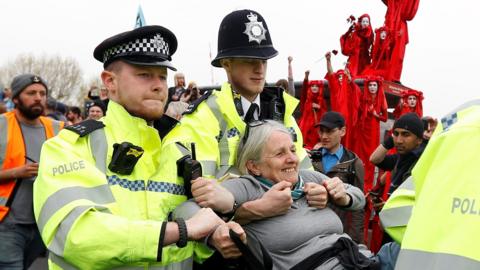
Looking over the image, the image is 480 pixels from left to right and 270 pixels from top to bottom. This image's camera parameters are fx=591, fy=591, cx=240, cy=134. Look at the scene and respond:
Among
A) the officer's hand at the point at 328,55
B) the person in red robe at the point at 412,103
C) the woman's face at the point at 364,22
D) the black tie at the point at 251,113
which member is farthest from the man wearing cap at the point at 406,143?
the woman's face at the point at 364,22

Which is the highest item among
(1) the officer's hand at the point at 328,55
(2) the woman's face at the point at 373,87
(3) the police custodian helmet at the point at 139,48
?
(3) the police custodian helmet at the point at 139,48

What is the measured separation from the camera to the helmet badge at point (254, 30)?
3.18 meters

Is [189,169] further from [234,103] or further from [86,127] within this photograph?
[234,103]

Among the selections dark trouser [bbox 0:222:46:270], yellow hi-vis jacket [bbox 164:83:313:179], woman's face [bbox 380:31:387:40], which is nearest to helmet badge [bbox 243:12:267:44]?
yellow hi-vis jacket [bbox 164:83:313:179]

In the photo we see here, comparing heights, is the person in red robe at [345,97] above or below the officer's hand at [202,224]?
below

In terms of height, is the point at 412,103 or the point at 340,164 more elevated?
the point at 340,164

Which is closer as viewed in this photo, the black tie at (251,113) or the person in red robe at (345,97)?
the black tie at (251,113)

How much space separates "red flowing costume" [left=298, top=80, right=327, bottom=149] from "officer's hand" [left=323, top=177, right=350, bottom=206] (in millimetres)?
6295

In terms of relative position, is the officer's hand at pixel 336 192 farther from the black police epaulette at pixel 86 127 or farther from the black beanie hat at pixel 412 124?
the black beanie hat at pixel 412 124

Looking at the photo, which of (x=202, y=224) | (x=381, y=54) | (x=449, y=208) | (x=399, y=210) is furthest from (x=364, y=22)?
(x=449, y=208)

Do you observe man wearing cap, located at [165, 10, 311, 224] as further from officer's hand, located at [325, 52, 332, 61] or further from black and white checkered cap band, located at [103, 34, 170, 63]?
officer's hand, located at [325, 52, 332, 61]

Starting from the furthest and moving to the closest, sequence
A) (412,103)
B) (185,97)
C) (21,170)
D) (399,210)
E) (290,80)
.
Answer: (412,103) < (185,97) < (290,80) < (21,170) < (399,210)

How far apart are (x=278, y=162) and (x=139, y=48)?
854 millimetres

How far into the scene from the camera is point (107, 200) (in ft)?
7.38
